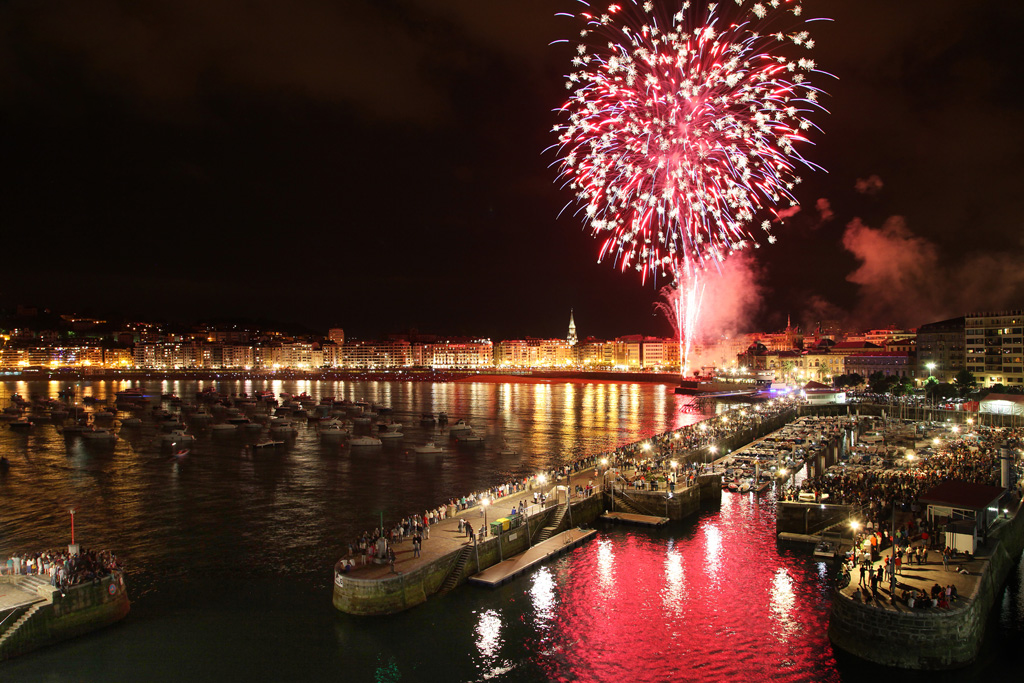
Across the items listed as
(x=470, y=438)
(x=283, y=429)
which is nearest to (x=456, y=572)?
(x=470, y=438)

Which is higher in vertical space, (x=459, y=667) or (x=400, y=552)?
(x=400, y=552)

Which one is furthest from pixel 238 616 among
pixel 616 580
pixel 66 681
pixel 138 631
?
pixel 616 580

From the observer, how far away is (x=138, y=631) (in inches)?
540

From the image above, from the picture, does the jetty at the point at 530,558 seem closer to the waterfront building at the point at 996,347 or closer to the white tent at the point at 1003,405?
the white tent at the point at 1003,405

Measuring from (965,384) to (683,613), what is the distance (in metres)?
51.0

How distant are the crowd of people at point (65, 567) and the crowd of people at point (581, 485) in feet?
16.3

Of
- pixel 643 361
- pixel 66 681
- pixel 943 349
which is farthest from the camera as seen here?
pixel 643 361

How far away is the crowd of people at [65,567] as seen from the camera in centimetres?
A: 1360

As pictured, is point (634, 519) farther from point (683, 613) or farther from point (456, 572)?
point (456, 572)

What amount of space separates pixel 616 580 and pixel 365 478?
15932mm

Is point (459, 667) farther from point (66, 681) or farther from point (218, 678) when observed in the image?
point (66, 681)

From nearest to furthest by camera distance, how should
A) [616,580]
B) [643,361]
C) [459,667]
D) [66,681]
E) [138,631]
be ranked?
[66,681] → [459,667] → [138,631] → [616,580] → [643,361]

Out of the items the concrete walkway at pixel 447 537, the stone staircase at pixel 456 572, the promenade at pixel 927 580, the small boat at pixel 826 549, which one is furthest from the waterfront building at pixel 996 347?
the stone staircase at pixel 456 572

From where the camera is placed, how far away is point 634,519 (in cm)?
2247
